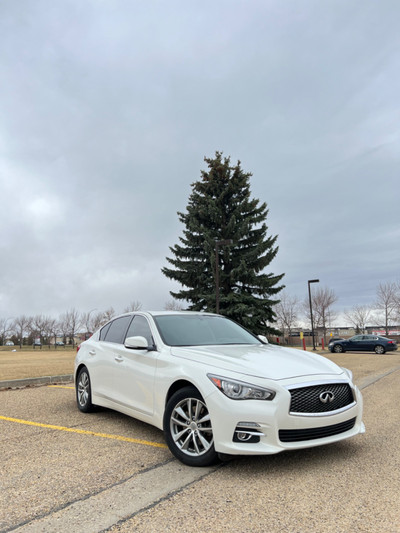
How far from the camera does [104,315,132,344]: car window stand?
5.52 meters

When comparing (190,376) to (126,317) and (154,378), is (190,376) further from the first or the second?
(126,317)

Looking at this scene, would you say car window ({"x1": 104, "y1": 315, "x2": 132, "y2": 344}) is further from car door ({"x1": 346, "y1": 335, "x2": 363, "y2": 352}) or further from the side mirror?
car door ({"x1": 346, "y1": 335, "x2": 363, "y2": 352})

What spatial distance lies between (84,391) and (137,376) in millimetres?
1835

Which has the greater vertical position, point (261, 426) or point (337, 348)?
point (261, 426)

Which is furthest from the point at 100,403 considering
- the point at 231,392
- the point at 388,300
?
the point at 388,300

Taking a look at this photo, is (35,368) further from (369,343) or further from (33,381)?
(369,343)

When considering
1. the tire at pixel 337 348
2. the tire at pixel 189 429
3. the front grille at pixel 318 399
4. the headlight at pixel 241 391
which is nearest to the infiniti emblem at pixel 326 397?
the front grille at pixel 318 399

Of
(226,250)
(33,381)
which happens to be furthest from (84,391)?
(226,250)

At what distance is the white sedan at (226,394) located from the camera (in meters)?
3.33

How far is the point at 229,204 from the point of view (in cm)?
2725

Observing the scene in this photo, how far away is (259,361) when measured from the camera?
3889mm

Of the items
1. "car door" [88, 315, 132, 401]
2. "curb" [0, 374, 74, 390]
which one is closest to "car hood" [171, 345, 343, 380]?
"car door" [88, 315, 132, 401]

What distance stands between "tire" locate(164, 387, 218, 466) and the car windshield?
84 cm

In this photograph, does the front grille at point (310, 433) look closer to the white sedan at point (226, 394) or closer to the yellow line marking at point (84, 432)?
the white sedan at point (226, 394)
